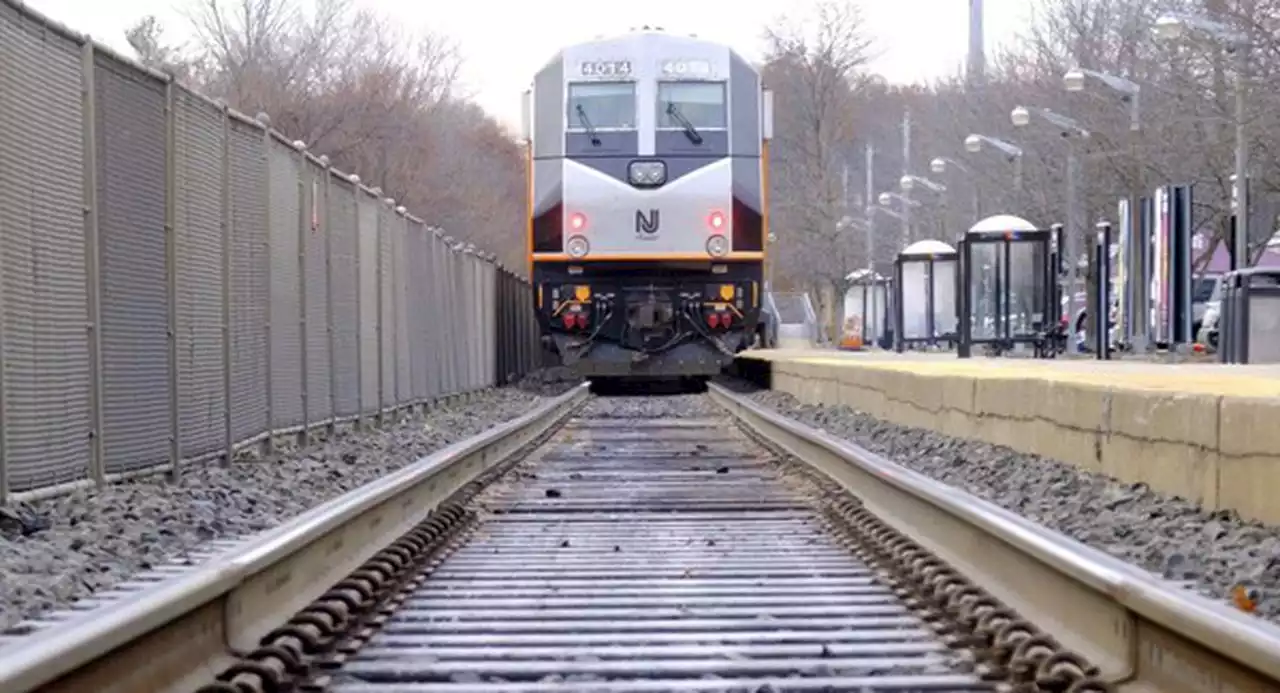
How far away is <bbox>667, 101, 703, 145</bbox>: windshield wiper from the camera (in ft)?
81.8

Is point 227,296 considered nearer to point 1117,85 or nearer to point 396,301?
point 396,301

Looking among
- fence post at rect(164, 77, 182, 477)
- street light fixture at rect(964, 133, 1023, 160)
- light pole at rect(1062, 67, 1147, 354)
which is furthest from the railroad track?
street light fixture at rect(964, 133, 1023, 160)

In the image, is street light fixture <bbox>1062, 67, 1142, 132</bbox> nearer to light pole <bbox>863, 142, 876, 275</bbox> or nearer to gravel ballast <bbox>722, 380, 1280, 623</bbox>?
gravel ballast <bbox>722, 380, 1280, 623</bbox>

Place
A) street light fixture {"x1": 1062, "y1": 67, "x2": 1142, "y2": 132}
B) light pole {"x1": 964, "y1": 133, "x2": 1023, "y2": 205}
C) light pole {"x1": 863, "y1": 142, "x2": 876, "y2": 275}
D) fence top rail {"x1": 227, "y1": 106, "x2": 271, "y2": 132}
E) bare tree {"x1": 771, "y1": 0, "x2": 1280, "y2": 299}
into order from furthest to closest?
1. light pole {"x1": 863, "y1": 142, "x2": 876, "y2": 275}
2. light pole {"x1": 964, "y1": 133, "x2": 1023, "y2": 205}
3. street light fixture {"x1": 1062, "y1": 67, "x2": 1142, "y2": 132}
4. bare tree {"x1": 771, "y1": 0, "x2": 1280, "y2": 299}
5. fence top rail {"x1": 227, "y1": 106, "x2": 271, "y2": 132}

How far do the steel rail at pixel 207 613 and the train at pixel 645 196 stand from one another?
52.1 ft

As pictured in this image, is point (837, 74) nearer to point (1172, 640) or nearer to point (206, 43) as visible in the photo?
point (206, 43)

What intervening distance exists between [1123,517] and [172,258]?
549 centimetres

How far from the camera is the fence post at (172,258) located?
33.8ft

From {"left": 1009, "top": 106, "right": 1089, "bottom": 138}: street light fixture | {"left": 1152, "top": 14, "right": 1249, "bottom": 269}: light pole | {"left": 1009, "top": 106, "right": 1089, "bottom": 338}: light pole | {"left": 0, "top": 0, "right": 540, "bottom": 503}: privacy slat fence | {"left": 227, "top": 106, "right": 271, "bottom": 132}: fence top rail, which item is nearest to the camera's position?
{"left": 0, "top": 0, "right": 540, "bottom": 503}: privacy slat fence

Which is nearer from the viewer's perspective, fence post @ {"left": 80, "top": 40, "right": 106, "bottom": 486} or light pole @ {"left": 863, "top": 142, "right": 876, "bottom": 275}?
fence post @ {"left": 80, "top": 40, "right": 106, "bottom": 486}

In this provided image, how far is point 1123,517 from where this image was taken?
8.10 metres

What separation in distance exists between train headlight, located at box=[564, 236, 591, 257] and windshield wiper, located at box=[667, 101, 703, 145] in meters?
2.05

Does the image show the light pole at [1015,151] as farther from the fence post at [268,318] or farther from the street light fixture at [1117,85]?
the fence post at [268,318]

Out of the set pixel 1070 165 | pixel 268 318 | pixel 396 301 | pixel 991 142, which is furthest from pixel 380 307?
pixel 991 142
